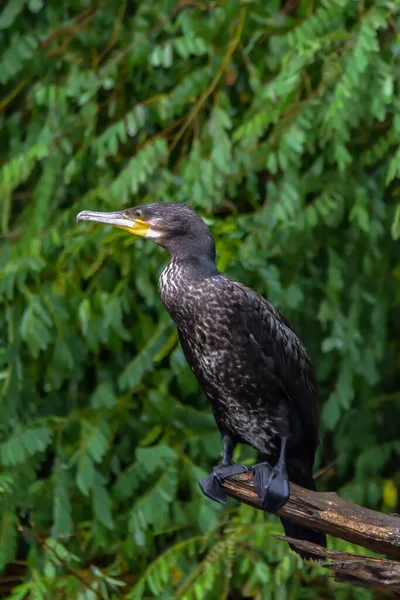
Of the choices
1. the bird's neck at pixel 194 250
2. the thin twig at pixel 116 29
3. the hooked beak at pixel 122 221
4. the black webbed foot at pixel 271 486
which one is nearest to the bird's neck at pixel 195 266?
the bird's neck at pixel 194 250

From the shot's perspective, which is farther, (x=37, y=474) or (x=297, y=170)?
(x=37, y=474)

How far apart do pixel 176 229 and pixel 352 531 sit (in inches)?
36.9

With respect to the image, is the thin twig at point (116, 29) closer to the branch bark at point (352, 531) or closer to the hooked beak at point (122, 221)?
the hooked beak at point (122, 221)

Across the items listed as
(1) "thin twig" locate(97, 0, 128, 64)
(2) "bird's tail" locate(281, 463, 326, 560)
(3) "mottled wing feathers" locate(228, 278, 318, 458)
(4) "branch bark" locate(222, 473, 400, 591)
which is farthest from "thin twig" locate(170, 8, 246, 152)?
(4) "branch bark" locate(222, 473, 400, 591)

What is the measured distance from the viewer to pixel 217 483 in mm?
3006

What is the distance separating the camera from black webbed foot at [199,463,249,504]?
2990 mm

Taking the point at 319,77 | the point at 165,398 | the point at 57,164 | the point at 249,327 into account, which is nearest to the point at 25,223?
the point at 57,164

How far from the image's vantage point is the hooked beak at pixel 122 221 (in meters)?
3.12

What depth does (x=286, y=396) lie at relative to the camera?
3.06m

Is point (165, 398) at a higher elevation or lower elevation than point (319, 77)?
lower

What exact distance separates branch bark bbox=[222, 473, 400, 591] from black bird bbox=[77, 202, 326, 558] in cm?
7

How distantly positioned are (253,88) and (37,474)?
177cm

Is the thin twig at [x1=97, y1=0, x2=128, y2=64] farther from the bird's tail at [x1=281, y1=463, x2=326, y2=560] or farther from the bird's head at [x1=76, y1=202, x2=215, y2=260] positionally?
the bird's tail at [x1=281, y1=463, x2=326, y2=560]

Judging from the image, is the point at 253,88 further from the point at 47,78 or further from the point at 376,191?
the point at 47,78
